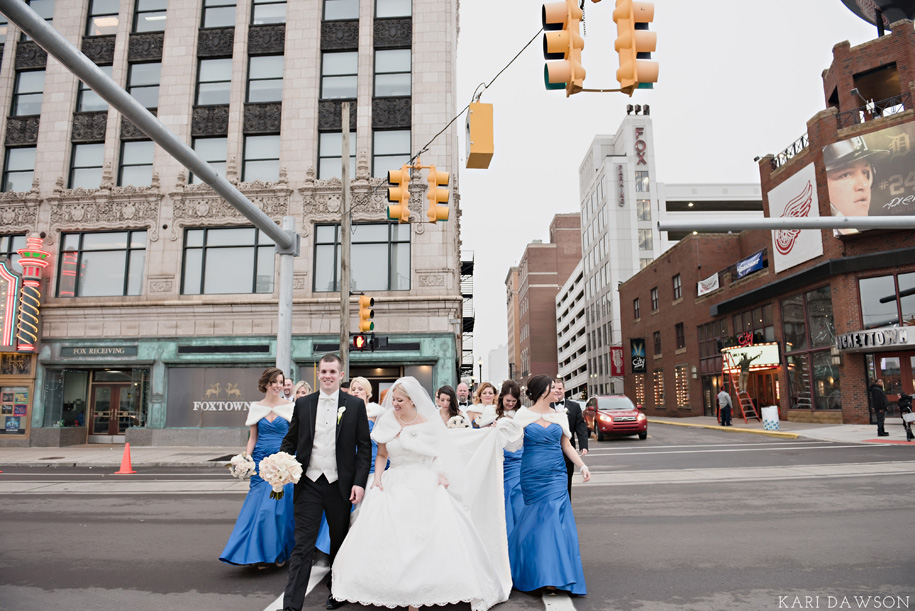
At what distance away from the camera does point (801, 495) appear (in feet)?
33.0

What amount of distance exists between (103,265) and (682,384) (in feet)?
122

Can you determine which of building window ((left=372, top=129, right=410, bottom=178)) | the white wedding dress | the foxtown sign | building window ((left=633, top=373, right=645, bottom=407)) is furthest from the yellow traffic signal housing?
building window ((left=633, top=373, right=645, bottom=407))

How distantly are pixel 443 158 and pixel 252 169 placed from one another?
8077mm

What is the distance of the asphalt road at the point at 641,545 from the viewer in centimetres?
536

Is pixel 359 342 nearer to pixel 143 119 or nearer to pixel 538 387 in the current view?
pixel 143 119

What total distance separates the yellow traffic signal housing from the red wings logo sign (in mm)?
23098

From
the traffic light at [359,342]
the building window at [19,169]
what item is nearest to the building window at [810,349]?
the traffic light at [359,342]

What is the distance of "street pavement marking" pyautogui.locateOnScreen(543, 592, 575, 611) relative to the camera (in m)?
5.08

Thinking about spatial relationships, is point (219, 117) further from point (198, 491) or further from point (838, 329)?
point (838, 329)

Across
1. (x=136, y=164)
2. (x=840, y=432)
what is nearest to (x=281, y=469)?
(x=840, y=432)

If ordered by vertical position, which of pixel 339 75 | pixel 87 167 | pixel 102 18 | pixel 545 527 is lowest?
pixel 545 527

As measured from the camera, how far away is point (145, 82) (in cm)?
2577

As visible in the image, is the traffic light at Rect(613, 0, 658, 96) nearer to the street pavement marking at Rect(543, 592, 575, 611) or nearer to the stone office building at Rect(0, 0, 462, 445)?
the street pavement marking at Rect(543, 592, 575, 611)

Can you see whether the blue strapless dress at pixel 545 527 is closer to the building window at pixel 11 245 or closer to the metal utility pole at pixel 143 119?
the metal utility pole at pixel 143 119
